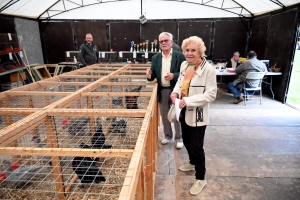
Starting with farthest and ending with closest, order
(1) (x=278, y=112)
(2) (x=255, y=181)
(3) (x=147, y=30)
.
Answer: (3) (x=147, y=30) < (1) (x=278, y=112) < (2) (x=255, y=181)

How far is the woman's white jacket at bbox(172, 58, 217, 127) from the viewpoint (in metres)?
1.62

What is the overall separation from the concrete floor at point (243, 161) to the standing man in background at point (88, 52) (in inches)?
93.7

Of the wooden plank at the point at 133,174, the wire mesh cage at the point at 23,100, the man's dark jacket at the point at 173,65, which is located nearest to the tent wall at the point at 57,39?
the wire mesh cage at the point at 23,100

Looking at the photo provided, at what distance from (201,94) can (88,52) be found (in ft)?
11.5

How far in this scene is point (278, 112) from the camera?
164 inches

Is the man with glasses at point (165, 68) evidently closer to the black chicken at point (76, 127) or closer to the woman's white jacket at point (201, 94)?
the woman's white jacket at point (201, 94)

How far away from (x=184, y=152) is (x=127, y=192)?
2.06m

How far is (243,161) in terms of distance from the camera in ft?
8.18

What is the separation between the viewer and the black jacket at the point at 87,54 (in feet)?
14.6

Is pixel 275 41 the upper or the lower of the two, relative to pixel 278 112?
upper

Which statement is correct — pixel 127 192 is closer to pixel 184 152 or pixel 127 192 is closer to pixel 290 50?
pixel 184 152

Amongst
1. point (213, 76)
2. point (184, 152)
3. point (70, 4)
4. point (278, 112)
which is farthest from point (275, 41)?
point (70, 4)

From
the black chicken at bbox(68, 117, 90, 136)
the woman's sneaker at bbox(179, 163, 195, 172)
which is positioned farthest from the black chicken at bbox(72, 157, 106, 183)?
the woman's sneaker at bbox(179, 163, 195, 172)

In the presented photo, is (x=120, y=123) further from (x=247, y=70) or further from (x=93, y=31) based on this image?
(x=93, y=31)
